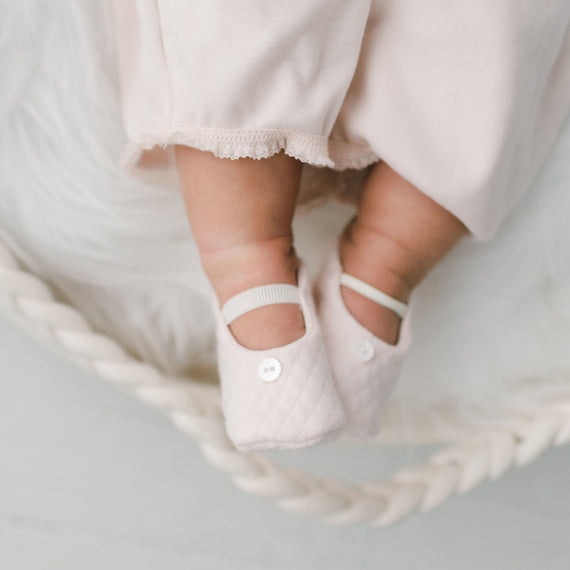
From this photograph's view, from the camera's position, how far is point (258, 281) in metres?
0.52

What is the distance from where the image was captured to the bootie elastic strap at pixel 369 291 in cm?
55

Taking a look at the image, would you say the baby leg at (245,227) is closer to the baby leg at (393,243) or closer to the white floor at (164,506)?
the baby leg at (393,243)

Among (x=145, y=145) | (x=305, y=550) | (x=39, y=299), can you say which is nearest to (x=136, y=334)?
(x=39, y=299)

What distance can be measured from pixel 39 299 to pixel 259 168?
0.25 m

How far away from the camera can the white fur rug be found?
1.99ft

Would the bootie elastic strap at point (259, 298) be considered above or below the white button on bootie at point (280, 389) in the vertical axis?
above

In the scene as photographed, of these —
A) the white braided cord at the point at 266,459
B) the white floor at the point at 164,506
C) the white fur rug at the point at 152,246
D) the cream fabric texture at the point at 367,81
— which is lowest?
the white floor at the point at 164,506

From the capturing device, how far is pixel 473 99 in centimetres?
51

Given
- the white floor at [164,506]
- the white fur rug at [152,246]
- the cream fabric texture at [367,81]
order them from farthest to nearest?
the white floor at [164,506], the white fur rug at [152,246], the cream fabric texture at [367,81]

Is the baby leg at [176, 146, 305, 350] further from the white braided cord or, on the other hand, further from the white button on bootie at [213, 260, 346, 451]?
the white braided cord

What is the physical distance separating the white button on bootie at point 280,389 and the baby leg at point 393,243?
6 cm

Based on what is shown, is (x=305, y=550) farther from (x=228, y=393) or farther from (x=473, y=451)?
(x=228, y=393)

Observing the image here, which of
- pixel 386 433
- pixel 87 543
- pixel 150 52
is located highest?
pixel 150 52

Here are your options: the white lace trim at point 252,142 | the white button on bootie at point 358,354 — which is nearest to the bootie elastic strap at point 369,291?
the white button on bootie at point 358,354
